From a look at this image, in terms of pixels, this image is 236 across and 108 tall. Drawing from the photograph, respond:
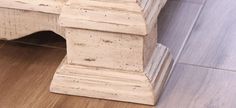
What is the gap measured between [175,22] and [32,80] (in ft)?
1.32

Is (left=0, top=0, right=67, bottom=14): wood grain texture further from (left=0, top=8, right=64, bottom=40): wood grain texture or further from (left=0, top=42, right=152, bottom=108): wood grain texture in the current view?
(left=0, top=42, right=152, bottom=108): wood grain texture

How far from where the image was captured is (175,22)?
133 centimetres

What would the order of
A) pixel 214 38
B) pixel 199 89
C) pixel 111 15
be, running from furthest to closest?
pixel 214 38
pixel 199 89
pixel 111 15

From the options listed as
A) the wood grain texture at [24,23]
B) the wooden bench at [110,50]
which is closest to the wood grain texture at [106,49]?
the wooden bench at [110,50]

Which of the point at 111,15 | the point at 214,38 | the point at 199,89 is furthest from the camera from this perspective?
the point at 214,38

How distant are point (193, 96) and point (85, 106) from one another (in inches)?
8.3

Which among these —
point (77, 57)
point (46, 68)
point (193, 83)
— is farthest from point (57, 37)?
point (193, 83)

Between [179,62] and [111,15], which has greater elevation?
[111,15]

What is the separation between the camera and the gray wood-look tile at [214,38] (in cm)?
118

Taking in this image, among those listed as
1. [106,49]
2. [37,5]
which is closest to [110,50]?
[106,49]

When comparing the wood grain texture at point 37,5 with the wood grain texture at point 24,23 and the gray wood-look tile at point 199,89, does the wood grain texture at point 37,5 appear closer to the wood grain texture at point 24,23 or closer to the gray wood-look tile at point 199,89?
the wood grain texture at point 24,23

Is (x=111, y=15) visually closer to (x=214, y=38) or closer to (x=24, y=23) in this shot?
(x=24, y=23)

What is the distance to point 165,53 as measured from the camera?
112 cm

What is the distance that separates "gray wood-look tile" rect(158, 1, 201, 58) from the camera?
1.25 metres
